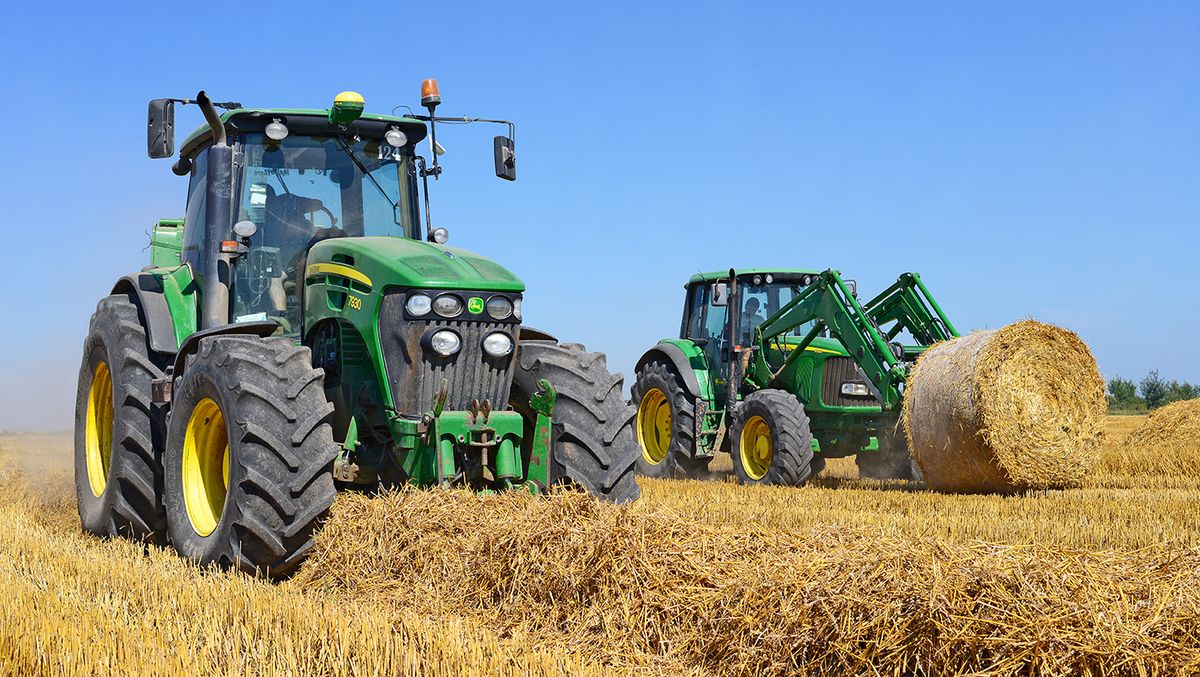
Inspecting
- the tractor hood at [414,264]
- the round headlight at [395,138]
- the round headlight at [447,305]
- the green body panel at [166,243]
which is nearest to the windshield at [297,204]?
the round headlight at [395,138]

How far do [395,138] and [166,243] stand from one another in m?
2.74

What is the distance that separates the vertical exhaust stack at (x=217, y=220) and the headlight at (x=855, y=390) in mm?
6580

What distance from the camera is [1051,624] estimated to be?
3.58 metres

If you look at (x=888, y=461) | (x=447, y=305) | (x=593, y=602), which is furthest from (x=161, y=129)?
(x=888, y=461)

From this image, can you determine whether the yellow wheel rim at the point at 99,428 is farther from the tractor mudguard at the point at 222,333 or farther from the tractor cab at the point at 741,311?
the tractor cab at the point at 741,311

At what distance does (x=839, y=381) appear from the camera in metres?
11.4

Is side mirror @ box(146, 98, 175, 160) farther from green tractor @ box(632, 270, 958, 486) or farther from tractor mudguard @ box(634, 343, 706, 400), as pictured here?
tractor mudguard @ box(634, 343, 706, 400)

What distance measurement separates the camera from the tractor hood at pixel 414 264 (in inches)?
224

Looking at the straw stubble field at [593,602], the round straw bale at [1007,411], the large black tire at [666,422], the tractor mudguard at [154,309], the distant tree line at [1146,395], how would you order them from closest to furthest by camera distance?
the straw stubble field at [593,602]
the tractor mudguard at [154,309]
the round straw bale at [1007,411]
the large black tire at [666,422]
the distant tree line at [1146,395]

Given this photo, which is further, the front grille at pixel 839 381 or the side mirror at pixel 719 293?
the side mirror at pixel 719 293

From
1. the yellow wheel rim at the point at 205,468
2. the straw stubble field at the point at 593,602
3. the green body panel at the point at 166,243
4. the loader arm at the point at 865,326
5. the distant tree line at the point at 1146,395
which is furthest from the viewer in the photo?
the distant tree line at the point at 1146,395

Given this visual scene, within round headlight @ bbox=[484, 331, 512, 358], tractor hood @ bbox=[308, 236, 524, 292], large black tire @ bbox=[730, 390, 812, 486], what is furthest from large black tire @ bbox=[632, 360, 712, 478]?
round headlight @ bbox=[484, 331, 512, 358]

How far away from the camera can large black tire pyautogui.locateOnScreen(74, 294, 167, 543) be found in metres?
6.46

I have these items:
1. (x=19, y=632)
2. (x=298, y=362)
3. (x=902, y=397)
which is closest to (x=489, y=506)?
(x=298, y=362)
